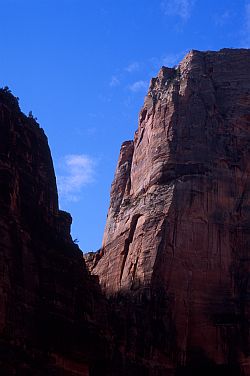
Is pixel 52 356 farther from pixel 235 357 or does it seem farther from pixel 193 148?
pixel 193 148

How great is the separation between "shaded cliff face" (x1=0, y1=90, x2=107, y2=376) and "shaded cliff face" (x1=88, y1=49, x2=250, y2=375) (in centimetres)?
580

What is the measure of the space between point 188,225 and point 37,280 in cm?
1959

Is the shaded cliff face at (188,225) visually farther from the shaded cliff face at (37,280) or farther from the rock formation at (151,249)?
the shaded cliff face at (37,280)

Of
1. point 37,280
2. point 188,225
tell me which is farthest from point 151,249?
point 37,280

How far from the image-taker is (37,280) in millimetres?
58594

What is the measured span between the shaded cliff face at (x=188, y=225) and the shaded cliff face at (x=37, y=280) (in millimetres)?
5796

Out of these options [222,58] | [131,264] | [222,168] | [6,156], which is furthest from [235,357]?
[222,58]

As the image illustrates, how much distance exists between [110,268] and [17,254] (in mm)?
22646

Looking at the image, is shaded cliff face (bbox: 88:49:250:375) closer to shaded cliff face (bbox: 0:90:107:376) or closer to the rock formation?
the rock formation

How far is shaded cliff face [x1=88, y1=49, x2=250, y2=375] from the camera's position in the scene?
231ft

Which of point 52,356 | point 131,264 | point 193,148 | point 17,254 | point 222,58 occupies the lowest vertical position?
point 52,356

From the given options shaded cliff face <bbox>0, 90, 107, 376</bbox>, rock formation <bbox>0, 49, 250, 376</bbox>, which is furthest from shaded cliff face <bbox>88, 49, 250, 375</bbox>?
shaded cliff face <bbox>0, 90, 107, 376</bbox>

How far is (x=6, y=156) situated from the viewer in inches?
2395

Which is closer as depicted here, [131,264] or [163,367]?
[163,367]
